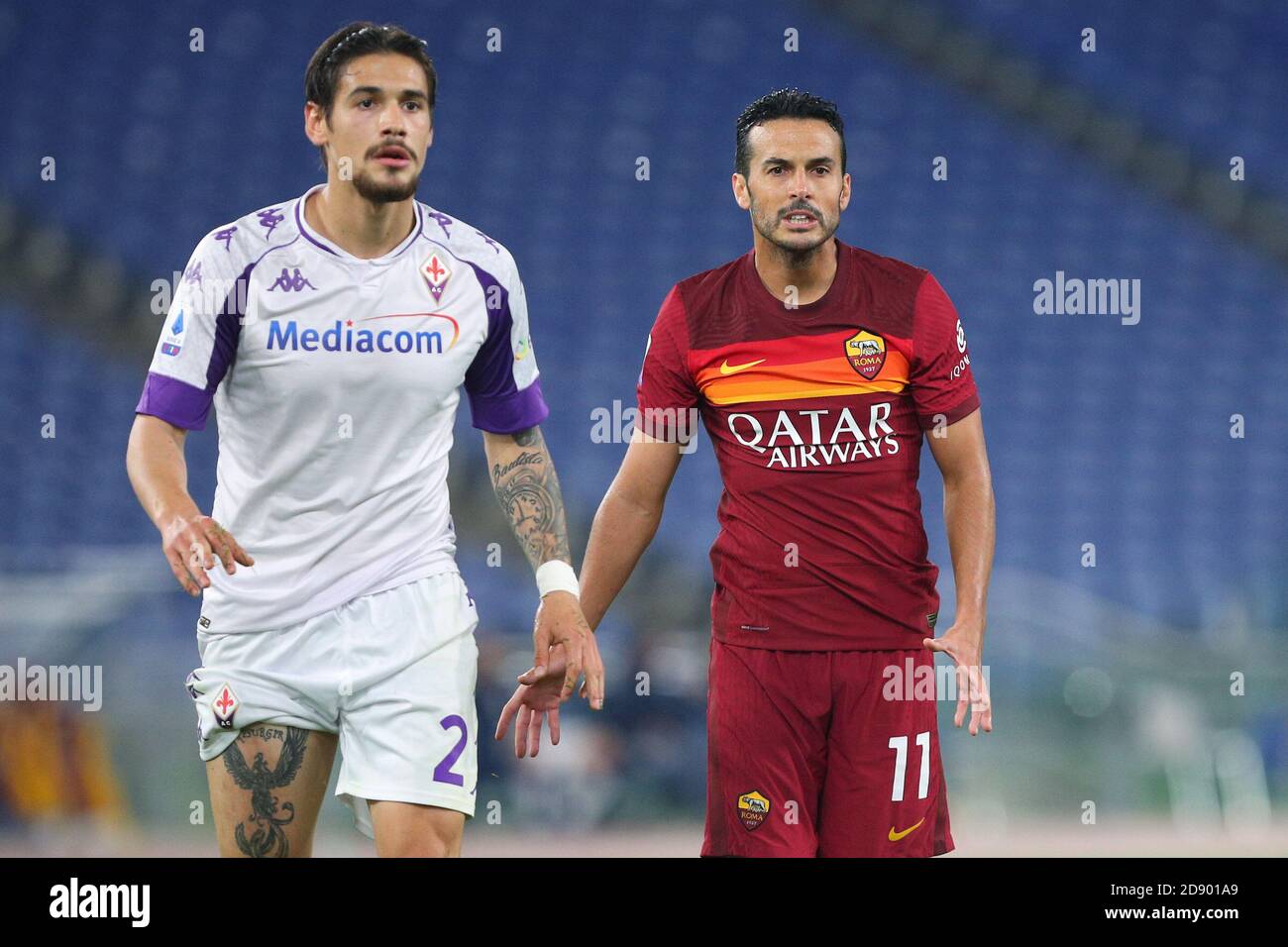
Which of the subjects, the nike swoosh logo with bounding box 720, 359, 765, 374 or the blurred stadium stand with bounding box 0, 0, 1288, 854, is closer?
the nike swoosh logo with bounding box 720, 359, 765, 374

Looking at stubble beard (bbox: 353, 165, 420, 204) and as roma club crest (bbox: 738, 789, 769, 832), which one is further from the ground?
stubble beard (bbox: 353, 165, 420, 204)

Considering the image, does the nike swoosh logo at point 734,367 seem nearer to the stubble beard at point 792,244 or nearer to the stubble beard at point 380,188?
the stubble beard at point 792,244

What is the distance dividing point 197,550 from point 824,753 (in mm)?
1521

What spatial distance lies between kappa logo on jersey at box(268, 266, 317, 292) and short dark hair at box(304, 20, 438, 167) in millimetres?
337

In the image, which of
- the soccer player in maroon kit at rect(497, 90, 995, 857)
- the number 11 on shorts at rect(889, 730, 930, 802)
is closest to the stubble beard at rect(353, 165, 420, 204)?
the soccer player in maroon kit at rect(497, 90, 995, 857)

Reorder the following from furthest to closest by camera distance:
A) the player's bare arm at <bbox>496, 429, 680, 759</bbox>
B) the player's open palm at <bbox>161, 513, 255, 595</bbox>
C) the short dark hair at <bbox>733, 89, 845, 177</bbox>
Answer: the player's bare arm at <bbox>496, 429, 680, 759</bbox> → the short dark hair at <bbox>733, 89, 845, 177</bbox> → the player's open palm at <bbox>161, 513, 255, 595</bbox>

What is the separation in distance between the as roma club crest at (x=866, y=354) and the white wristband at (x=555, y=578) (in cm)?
79

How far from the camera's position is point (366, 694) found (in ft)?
10.2

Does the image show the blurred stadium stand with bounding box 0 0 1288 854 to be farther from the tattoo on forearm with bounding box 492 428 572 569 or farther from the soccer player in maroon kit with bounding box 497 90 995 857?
the tattoo on forearm with bounding box 492 428 572 569

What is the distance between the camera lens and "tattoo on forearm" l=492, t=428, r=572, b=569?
132 inches

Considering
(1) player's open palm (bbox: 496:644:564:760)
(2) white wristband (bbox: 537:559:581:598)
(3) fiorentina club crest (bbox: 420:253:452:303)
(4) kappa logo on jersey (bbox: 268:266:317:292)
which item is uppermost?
(3) fiorentina club crest (bbox: 420:253:452:303)

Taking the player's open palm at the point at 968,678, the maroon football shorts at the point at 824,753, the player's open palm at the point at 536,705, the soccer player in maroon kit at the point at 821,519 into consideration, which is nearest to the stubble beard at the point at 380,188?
the soccer player in maroon kit at the point at 821,519

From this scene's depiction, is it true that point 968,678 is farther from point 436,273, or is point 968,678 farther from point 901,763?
point 436,273
